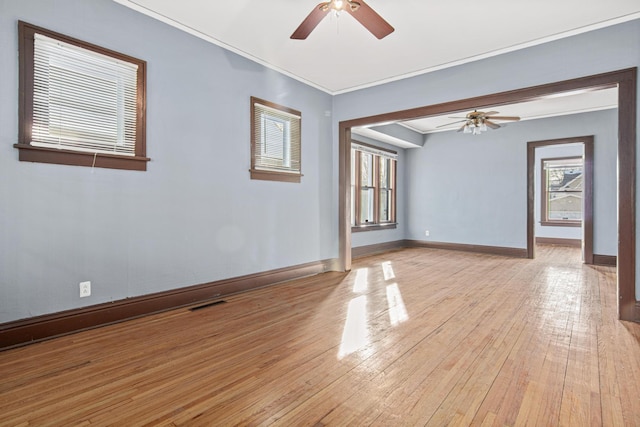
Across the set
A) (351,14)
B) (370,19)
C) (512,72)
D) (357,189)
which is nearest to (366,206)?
(357,189)

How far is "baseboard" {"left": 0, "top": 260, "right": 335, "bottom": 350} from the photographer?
247 centimetres

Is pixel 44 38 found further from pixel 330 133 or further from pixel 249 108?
pixel 330 133

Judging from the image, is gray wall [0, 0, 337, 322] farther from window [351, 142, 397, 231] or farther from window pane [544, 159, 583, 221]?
window pane [544, 159, 583, 221]

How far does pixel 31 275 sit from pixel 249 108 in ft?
9.05

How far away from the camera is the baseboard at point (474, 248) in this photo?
6.96 metres

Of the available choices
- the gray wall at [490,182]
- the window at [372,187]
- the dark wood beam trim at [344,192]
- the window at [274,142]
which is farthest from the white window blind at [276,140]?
the gray wall at [490,182]

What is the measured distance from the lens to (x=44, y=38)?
8.48 feet

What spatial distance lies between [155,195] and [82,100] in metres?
0.98

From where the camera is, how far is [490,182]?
24.2 ft

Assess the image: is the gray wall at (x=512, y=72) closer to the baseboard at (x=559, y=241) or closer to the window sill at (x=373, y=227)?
the window sill at (x=373, y=227)

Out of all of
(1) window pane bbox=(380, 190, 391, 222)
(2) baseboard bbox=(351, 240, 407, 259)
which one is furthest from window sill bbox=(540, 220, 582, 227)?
(1) window pane bbox=(380, 190, 391, 222)

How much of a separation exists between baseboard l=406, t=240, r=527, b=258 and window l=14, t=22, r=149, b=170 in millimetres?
6853

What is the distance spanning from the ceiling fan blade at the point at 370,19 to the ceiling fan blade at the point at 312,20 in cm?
19

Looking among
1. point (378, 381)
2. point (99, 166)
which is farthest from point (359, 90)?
point (378, 381)
